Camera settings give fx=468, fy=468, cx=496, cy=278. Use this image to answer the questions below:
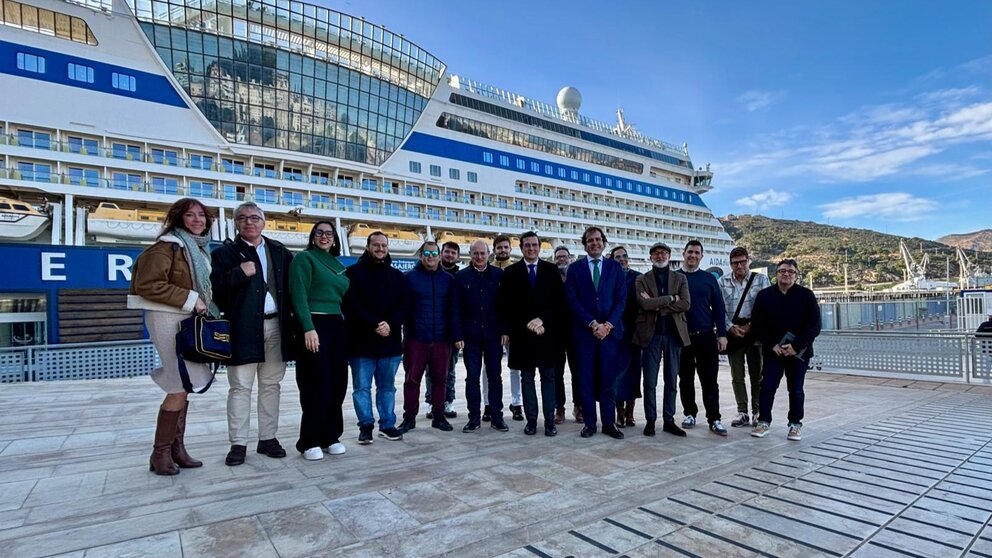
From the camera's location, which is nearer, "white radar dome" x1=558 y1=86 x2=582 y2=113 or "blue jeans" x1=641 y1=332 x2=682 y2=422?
"blue jeans" x1=641 y1=332 x2=682 y2=422

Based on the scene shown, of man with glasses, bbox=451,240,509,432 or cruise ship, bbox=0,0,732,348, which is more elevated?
cruise ship, bbox=0,0,732,348

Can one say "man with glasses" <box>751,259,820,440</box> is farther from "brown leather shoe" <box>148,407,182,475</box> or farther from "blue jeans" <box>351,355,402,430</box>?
"brown leather shoe" <box>148,407,182,475</box>

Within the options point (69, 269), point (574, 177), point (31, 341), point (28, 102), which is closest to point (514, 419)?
point (69, 269)

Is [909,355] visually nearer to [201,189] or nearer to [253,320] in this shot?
[253,320]

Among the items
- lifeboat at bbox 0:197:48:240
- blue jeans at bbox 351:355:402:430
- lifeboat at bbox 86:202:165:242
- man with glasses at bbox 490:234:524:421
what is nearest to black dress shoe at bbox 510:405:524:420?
man with glasses at bbox 490:234:524:421

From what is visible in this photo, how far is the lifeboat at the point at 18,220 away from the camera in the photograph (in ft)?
50.7

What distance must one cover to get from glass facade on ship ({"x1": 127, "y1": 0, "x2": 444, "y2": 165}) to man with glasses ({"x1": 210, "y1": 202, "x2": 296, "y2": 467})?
23167 millimetres

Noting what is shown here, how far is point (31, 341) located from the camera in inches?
540

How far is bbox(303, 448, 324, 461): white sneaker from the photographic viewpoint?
3.24m

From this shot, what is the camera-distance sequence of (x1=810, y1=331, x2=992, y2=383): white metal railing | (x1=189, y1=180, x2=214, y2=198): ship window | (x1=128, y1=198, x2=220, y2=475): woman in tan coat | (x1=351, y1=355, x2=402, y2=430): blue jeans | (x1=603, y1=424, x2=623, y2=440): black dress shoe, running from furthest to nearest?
1. (x1=189, y1=180, x2=214, y2=198): ship window
2. (x1=810, y1=331, x2=992, y2=383): white metal railing
3. (x1=603, y1=424, x2=623, y2=440): black dress shoe
4. (x1=351, y1=355, x2=402, y2=430): blue jeans
5. (x1=128, y1=198, x2=220, y2=475): woman in tan coat

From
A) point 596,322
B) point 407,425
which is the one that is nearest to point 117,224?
point 407,425

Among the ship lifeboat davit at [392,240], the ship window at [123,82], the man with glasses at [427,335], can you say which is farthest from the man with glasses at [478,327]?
the ship window at [123,82]

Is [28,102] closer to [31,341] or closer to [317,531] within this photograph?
[31,341]

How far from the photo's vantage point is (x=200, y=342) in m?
2.86
